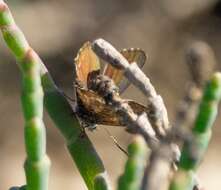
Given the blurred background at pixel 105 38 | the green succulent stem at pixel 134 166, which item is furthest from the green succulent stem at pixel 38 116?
the blurred background at pixel 105 38

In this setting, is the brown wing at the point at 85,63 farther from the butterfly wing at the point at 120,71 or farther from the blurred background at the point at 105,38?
the blurred background at the point at 105,38

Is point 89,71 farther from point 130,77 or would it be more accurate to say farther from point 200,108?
point 200,108

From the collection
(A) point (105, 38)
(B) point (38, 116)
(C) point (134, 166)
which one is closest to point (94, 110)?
(B) point (38, 116)

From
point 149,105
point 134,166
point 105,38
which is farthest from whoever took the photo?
point 105,38

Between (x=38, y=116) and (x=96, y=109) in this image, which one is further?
(x=96, y=109)

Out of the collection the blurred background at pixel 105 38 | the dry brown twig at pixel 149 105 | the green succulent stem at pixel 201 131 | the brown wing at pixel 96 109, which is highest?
the blurred background at pixel 105 38

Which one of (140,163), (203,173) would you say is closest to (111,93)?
(140,163)

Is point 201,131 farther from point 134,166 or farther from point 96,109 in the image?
point 96,109
